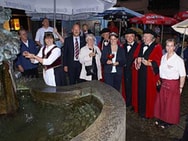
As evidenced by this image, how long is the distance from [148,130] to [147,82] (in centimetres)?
98

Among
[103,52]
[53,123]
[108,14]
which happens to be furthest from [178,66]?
[108,14]

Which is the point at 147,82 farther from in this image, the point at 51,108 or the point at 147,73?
the point at 51,108

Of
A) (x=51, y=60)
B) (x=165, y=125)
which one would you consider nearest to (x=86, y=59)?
(x=51, y=60)

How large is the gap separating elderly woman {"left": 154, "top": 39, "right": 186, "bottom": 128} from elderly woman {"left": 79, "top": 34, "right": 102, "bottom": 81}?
56.6 inches

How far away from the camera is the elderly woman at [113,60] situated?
204 inches

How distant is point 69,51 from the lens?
575cm

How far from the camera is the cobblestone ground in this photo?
13.8ft

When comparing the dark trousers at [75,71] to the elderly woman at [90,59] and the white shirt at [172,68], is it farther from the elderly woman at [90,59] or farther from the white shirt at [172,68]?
the white shirt at [172,68]

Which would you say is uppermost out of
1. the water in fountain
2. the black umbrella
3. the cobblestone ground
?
the black umbrella

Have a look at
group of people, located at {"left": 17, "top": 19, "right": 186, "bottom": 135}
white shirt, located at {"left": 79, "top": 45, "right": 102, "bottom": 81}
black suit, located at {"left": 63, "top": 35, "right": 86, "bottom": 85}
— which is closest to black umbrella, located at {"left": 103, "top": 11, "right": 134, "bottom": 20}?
group of people, located at {"left": 17, "top": 19, "right": 186, "bottom": 135}

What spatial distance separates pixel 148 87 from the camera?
16.2 ft

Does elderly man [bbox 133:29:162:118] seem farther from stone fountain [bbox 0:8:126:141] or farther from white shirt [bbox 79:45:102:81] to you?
stone fountain [bbox 0:8:126:141]

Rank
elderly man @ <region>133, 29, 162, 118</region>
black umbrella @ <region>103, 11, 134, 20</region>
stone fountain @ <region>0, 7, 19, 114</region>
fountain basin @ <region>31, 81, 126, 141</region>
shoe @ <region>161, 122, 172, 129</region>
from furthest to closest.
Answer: black umbrella @ <region>103, 11, 134, 20</region> → elderly man @ <region>133, 29, 162, 118</region> → shoe @ <region>161, 122, 172, 129</region> → stone fountain @ <region>0, 7, 19, 114</region> → fountain basin @ <region>31, 81, 126, 141</region>

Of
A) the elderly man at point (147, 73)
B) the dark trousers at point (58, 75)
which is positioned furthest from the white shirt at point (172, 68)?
the dark trousers at point (58, 75)
